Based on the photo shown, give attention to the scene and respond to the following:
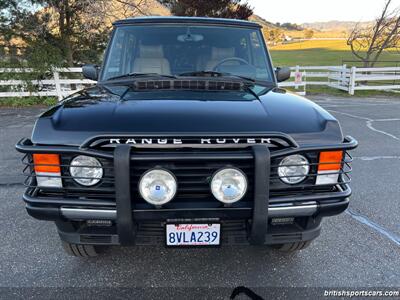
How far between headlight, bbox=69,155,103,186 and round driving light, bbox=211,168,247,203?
0.73 m

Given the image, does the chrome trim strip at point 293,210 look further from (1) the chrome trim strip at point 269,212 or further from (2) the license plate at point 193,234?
(2) the license plate at point 193,234

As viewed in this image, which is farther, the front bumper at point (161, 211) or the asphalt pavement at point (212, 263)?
the asphalt pavement at point (212, 263)

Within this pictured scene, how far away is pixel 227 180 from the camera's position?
6.60 ft

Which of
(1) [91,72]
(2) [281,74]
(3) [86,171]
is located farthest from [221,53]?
(3) [86,171]

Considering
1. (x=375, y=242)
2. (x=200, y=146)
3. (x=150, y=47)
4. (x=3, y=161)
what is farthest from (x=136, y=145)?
(x=3, y=161)

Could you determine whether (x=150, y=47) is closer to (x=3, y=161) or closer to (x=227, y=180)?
(x=227, y=180)

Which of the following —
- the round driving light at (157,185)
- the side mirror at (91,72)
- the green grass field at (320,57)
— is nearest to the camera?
the round driving light at (157,185)

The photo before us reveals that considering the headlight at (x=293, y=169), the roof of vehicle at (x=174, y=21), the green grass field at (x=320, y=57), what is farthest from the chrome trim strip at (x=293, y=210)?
the green grass field at (x=320, y=57)

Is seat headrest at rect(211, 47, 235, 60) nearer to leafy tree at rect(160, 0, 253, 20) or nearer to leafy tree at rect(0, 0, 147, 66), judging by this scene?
leafy tree at rect(0, 0, 147, 66)

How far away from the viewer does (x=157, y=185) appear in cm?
199

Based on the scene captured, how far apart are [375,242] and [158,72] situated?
102 inches

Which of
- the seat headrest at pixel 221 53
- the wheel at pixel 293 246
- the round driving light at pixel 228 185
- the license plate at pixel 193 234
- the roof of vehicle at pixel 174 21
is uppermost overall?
the roof of vehicle at pixel 174 21

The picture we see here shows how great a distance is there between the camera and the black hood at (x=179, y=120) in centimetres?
206

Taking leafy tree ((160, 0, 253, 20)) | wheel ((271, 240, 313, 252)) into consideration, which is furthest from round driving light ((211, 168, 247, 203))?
leafy tree ((160, 0, 253, 20))
